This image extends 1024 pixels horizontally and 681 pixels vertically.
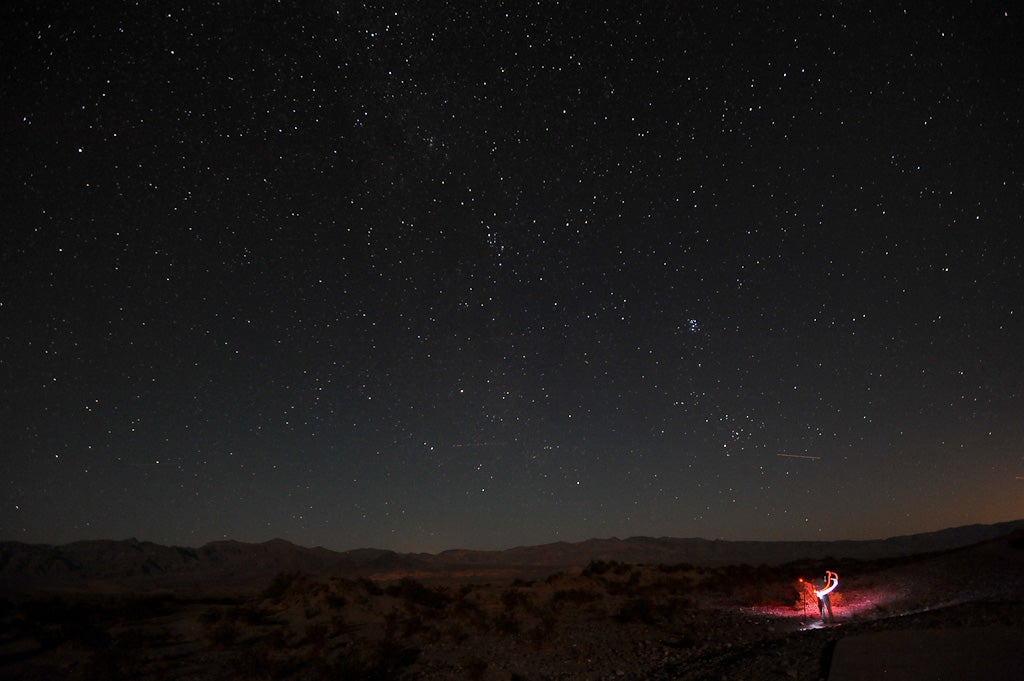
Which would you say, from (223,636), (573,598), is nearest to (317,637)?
(223,636)

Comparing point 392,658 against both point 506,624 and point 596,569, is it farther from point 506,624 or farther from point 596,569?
point 596,569

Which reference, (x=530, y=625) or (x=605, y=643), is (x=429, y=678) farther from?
(x=530, y=625)

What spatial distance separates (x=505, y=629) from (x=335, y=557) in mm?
95388

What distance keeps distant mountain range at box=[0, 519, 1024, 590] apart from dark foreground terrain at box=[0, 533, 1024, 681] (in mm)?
42537

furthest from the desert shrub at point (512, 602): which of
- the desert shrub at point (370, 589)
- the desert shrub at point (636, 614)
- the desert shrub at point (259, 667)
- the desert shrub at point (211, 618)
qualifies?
the desert shrub at point (211, 618)

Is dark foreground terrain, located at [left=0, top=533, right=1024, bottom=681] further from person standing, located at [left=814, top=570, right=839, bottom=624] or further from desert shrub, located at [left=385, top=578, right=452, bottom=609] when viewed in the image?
person standing, located at [left=814, top=570, right=839, bottom=624]

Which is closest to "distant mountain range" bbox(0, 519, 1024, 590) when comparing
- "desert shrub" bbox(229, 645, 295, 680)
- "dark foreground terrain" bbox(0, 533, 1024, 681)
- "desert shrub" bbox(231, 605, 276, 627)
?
"desert shrub" bbox(231, 605, 276, 627)

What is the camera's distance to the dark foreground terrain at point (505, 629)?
35.9ft

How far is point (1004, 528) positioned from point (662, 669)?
148m

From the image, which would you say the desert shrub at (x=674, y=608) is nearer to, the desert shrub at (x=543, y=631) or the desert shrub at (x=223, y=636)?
the desert shrub at (x=543, y=631)

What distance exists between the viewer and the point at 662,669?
10141 millimetres

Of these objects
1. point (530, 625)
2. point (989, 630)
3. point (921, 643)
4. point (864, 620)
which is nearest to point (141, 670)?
point (530, 625)

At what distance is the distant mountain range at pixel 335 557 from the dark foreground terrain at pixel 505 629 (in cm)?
4254

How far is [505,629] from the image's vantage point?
14930 mm
